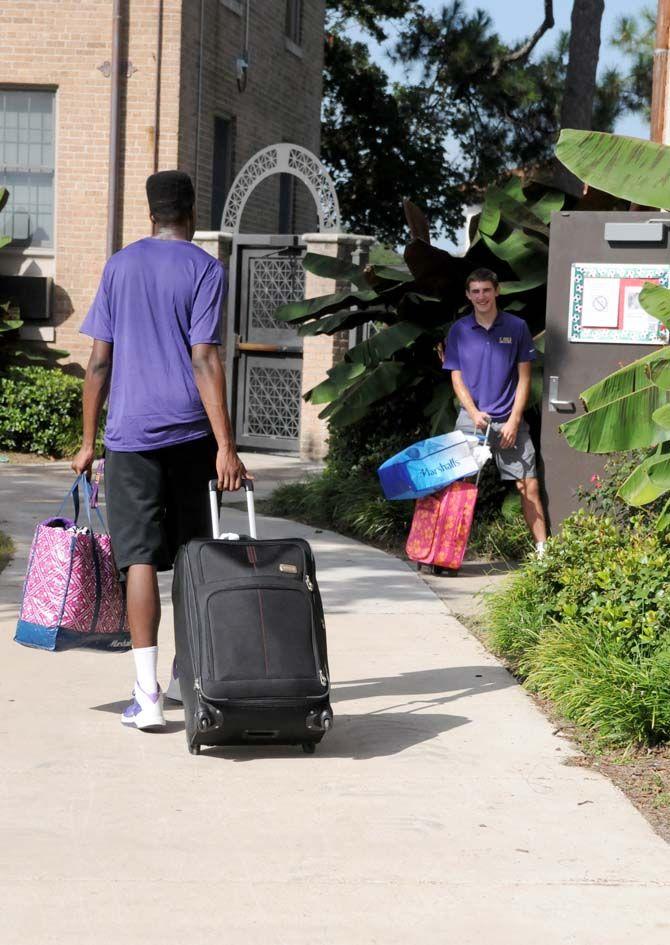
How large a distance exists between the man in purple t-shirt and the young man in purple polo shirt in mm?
3817

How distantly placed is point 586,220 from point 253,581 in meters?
4.52

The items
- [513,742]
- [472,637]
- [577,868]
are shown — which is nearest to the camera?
[577,868]

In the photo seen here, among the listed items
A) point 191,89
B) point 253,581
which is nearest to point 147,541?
point 253,581

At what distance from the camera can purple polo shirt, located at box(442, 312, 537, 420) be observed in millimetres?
9148

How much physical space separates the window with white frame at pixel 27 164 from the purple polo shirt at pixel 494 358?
966 centimetres

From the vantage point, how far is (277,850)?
14.1 ft

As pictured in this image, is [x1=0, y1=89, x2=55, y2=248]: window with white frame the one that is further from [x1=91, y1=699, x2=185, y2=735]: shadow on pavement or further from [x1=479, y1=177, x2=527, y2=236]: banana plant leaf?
[x1=91, y1=699, x2=185, y2=735]: shadow on pavement

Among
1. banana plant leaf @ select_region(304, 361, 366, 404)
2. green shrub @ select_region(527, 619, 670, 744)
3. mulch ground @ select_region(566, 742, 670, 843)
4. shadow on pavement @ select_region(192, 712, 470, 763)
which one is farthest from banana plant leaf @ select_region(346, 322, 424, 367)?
mulch ground @ select_region(566, 742, 670, 843)

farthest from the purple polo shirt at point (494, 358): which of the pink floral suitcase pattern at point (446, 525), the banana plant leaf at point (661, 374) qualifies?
the banana plant leaf at point (661, 374)

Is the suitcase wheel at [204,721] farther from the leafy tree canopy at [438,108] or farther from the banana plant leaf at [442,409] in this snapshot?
the leafy tree canopy at [438,108]

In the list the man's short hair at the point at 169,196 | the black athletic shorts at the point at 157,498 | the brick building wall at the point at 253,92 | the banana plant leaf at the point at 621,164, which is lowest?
the black athletic shorts at the point at 157,498

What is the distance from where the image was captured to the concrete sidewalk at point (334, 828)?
377cm

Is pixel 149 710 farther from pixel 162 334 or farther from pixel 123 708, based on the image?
pixel 162 334

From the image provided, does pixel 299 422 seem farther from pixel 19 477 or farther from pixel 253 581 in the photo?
pixel 253 581
